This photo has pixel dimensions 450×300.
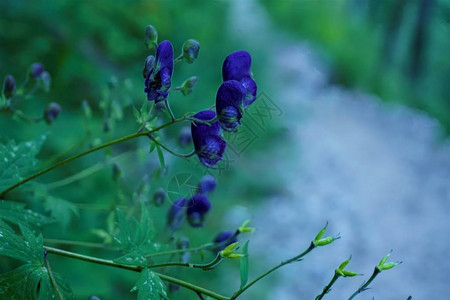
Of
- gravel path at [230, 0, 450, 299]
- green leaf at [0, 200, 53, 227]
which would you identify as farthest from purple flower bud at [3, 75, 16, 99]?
gravel path at [230, 0, 450, 299]

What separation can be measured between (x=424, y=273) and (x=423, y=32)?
33.5 inches

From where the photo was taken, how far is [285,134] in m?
2.25

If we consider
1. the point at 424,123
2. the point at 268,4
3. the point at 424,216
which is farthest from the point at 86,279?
the point at 268,4

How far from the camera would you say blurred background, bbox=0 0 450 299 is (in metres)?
1.00

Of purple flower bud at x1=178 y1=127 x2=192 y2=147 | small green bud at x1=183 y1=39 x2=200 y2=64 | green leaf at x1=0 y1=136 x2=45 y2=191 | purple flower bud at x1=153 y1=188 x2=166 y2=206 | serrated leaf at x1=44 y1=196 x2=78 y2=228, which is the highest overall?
purple flower bud at x1=178 y1=127 x2=192 y2=147

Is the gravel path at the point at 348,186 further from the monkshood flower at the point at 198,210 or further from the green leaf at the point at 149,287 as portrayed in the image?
the green leaf at the point at 149,287

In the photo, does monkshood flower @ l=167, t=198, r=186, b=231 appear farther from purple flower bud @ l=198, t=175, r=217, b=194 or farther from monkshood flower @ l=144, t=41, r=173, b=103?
monkshood flower @ l=144, t=41, r=173, b=103

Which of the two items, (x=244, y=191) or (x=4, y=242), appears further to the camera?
(x=244, y=191)

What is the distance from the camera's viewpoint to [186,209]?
1.63 ft

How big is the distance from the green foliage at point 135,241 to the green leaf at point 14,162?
4.4 inches

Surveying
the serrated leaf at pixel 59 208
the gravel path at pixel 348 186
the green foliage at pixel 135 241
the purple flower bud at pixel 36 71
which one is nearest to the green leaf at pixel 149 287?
the green foliage at pixel 135 241

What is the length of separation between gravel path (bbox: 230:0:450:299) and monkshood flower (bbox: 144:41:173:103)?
529 millimetres

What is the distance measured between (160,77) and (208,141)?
0.18 feet

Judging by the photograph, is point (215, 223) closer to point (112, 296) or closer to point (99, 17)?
point (112, 296)
